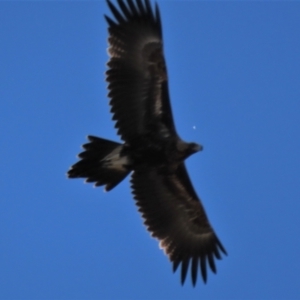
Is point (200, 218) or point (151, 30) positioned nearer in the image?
point (151, 30)

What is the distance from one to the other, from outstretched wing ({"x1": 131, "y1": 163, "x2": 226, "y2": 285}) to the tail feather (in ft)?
1.93

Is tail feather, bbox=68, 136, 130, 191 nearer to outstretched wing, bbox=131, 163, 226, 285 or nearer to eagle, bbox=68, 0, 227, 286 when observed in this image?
eagle, bbox=68, 0, 227, 286

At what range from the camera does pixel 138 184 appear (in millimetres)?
15812

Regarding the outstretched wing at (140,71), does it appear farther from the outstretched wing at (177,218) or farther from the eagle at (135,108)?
the outstretched wing at (177,218)

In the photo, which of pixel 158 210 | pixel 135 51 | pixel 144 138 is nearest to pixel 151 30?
pixel 135 51

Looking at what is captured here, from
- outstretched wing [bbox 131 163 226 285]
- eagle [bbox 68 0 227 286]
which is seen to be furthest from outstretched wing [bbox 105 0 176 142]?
outstretched wing [bbox 131 163 226 285]

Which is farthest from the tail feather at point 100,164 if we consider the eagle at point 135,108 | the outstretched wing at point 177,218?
the outstretched wing at point 177,218

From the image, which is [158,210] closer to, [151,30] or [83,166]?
[83,166]

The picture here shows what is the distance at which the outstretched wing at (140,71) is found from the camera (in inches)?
595

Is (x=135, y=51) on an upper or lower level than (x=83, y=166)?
upper

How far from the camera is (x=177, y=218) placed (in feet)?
53.4

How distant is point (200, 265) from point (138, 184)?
160cm

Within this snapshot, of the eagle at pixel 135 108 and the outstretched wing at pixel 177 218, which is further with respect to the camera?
the outstretched wing at pixel 177 218

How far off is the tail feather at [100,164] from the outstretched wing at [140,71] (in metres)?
0.31
